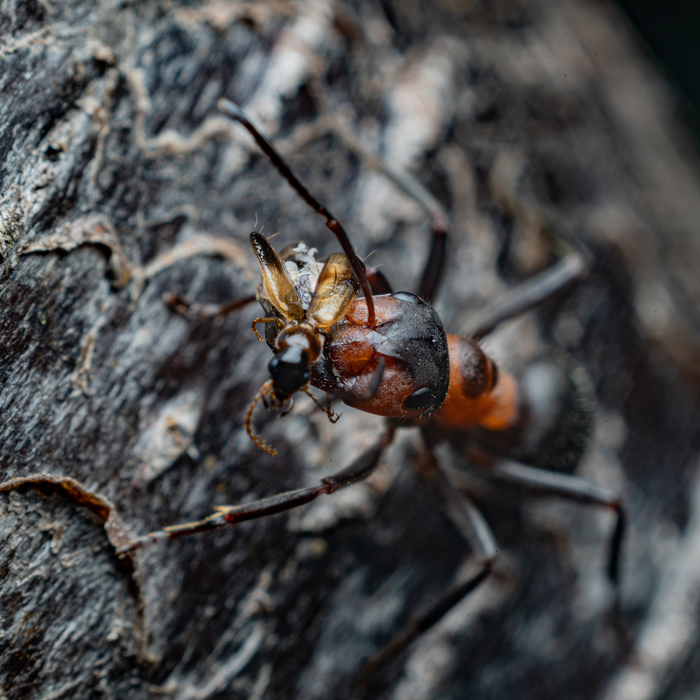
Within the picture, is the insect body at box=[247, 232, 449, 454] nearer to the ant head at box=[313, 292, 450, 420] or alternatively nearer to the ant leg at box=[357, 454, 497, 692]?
the ant head at box=[313, 292, 450, 420]

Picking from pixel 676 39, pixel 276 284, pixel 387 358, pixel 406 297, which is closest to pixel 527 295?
pixel 406 297

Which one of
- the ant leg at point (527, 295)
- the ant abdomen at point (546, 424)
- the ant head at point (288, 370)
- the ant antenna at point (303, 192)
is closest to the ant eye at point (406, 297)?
the ant antenna at point (303, 192)

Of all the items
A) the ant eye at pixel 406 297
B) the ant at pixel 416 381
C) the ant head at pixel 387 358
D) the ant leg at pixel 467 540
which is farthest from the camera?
the ant leg at pixel 467 540

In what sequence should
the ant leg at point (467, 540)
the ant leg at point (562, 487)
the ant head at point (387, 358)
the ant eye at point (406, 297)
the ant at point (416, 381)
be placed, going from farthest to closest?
the ant leg at point (562, 487) → the ant leg at point (467, 540) → the ant eye at point (406, 297) → the ant head at point (387, 358) → the ant at point (416, 381)

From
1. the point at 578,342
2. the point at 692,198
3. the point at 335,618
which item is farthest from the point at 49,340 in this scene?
the point at 692,198

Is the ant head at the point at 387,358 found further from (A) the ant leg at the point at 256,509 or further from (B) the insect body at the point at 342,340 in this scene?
(A) the ant leg at the point at 256,509

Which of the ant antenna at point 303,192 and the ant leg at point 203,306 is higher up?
the ant antenna at point 303,192

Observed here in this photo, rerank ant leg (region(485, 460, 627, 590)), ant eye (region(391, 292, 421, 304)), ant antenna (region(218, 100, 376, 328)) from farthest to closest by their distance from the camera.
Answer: ant leg (region(485, 460, 627, 590)) → ant eye (region(391, 292, 421, 304)) → ant antenna (region(218, 100, 376, 328))

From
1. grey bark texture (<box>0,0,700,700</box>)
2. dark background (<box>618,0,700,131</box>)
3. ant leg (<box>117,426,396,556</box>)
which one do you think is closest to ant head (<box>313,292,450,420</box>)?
ant leg (<box>117,426,396,556</box>)
